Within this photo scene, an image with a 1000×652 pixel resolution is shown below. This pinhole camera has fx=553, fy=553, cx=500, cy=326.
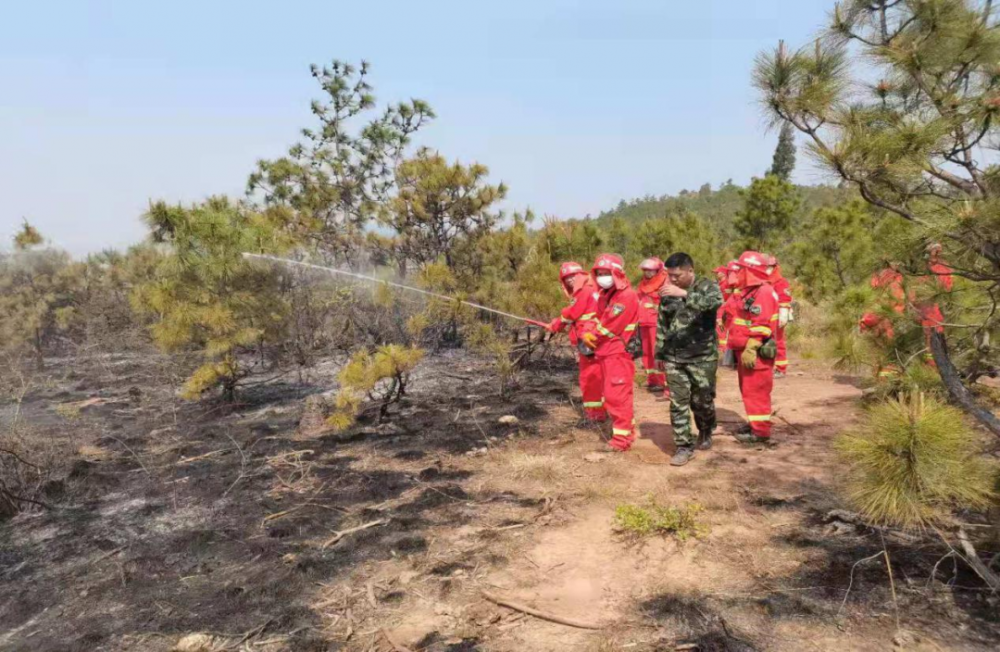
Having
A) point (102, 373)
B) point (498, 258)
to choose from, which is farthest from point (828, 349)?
point (102, 373)

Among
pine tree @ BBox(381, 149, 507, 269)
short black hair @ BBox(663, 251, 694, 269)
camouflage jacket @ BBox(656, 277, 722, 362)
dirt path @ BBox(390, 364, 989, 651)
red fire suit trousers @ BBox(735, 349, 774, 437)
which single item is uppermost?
pine tree @ BBox(381, 149, 507, 269)

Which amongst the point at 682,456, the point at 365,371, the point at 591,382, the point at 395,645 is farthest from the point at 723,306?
the point at 395,645

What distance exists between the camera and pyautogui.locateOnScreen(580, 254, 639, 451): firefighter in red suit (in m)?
5.31

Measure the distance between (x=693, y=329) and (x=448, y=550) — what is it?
2886mm

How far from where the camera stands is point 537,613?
2.94m

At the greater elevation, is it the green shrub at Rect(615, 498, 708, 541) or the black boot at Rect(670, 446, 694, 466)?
the black boot at Rect(670, 446, 694, 466)

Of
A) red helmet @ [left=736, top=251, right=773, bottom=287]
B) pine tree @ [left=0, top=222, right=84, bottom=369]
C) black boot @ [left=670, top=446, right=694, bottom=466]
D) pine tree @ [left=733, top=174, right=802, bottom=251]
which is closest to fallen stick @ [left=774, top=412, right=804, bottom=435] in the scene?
black boot @ [left=670, top=446, right=694, bottom=466]

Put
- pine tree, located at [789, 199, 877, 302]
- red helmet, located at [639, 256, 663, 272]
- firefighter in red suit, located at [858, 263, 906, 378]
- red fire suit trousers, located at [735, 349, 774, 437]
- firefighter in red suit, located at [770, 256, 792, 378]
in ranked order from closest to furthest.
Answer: firefighter in red suit, located at [858, 263, 906, 378], red fire suit trousers, located at [735, 349, 774, 437], firefighter in red suit, located at [770, 256, 792, 378], red helmet, located at [639, 256, 663, 272], pine tree, located at [789, 199, 877, 302]

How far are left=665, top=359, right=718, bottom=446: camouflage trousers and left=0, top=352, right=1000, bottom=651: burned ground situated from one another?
13.7 inches

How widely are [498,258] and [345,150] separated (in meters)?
5.35

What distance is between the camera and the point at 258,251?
666 centimetres

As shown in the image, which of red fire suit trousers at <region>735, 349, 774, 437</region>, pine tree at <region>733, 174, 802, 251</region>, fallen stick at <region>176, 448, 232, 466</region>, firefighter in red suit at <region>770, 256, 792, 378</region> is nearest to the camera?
red fire suit trousers at <region>735, 349, 774, 437</region>

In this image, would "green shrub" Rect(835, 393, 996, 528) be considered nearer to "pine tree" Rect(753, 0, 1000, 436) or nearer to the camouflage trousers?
"pine tree" Rect(753, 0, 1000, 436)

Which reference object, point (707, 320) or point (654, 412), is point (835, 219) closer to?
point (654, 412)
